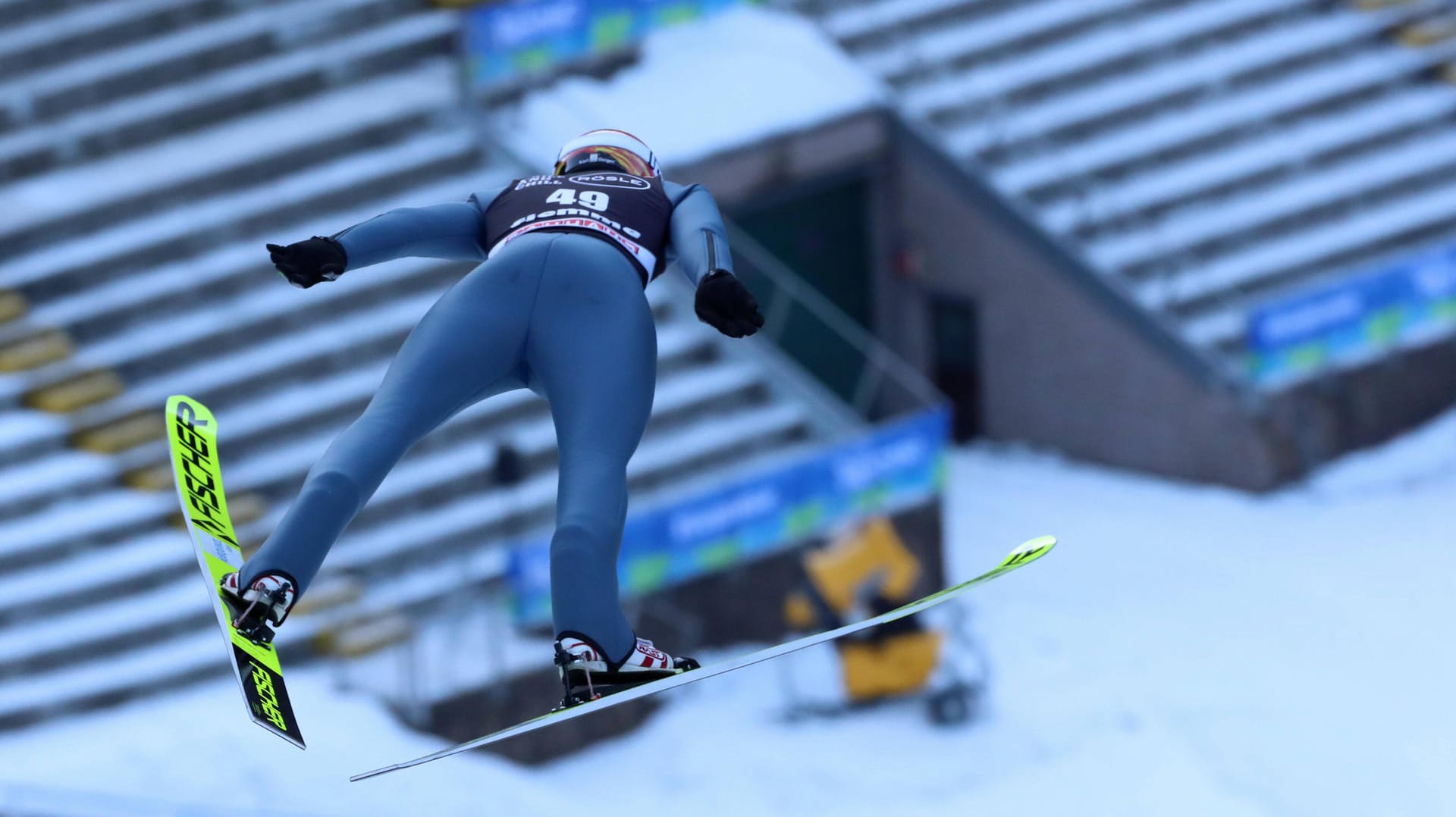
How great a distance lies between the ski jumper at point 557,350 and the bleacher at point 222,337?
5873 mm

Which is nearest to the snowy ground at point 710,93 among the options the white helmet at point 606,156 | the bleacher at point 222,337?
the bleacher at point 222,337

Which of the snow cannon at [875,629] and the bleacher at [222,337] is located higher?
the bleacher at [222,337]

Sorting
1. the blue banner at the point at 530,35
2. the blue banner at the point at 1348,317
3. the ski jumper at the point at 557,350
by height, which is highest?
the ski jumper at the point at 557,350

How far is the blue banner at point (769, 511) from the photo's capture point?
11191 mm

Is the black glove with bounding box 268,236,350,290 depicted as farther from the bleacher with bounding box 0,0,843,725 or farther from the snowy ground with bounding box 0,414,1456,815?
the bleacher with bounding box 0,0,843,725

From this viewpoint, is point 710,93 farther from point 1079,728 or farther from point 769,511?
point 1079,728

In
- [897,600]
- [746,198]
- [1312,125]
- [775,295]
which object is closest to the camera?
[897,600]

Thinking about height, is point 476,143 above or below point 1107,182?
above

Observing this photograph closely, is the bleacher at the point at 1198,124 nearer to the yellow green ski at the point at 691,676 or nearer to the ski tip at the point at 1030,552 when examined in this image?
the ski tip at the point at 1030,552

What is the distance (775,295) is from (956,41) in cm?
390

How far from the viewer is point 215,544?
547 cm

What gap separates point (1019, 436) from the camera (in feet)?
52.0

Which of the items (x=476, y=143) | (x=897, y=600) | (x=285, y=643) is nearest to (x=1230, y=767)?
(x=897, y=600)

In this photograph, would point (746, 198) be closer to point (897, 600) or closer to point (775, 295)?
point (775, 295)
